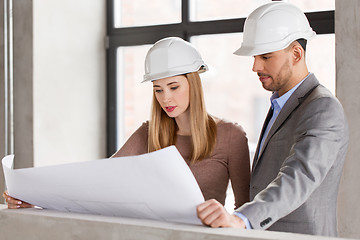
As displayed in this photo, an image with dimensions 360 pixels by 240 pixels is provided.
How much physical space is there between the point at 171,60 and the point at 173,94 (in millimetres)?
150

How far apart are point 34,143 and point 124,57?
0.96m

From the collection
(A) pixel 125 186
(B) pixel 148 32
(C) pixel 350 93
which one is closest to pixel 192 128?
(C) pixel 350 93

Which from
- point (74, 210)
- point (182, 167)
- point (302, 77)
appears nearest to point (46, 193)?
point (74, 210)

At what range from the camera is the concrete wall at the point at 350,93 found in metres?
2.76

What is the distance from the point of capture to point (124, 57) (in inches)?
167

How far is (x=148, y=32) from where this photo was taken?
3996 millimetres

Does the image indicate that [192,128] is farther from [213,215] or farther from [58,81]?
[58,81]

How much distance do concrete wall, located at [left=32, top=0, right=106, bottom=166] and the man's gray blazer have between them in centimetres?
216

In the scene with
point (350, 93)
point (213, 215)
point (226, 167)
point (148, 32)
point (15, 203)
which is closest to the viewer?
point (213, 215)

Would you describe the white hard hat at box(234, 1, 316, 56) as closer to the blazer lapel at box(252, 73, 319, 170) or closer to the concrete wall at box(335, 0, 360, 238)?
the blazer lapel at box(252, 73, 319, 170)

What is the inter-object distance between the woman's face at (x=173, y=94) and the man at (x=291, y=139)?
16.4 inches

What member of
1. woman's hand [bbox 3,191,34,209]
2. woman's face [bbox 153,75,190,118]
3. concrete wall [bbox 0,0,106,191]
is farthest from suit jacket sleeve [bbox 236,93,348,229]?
concrete wall [bbox 0,0,106,191]

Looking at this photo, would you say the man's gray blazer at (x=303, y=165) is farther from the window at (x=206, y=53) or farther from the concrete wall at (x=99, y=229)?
the window at (x=206, y=53)

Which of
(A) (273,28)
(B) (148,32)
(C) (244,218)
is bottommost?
(C) (244,218)
